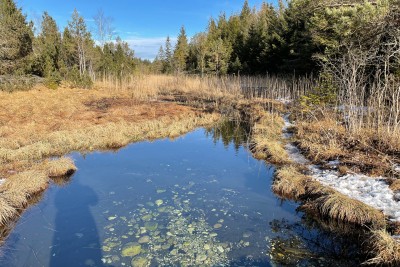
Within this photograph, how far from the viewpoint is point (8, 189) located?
576cm

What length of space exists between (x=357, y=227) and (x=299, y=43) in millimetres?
18495

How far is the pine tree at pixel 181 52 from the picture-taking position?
41531 millimetres

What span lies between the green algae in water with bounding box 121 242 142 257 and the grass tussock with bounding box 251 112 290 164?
15.5ft

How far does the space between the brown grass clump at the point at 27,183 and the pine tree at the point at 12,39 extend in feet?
36.4

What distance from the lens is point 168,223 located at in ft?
16.6

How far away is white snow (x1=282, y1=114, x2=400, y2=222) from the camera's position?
16.2ft

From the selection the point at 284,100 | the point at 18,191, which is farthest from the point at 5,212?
the point at 284,100

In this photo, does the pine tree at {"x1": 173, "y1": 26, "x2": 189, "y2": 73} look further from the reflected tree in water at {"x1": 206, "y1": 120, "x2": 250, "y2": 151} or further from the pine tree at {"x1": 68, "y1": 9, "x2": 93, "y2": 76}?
the reflected tree in water at {"x1": 206, "y1": 120, "x2": 250, "y2": 151}

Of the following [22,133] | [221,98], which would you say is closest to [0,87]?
[22,133]

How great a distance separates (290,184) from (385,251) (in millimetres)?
2530

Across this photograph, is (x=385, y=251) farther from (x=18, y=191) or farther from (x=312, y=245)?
(x=18, y=191)

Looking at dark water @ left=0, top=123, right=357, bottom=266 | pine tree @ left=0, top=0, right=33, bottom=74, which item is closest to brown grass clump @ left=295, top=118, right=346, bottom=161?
dark water @ left=0, top=123, right=357, bottom=266

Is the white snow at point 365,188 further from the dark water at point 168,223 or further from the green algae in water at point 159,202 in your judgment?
the green algae in water at point 159,202

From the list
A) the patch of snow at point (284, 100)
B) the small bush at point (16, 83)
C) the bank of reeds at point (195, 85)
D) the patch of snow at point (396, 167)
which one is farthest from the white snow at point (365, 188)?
the small bush at point (16, 83)
